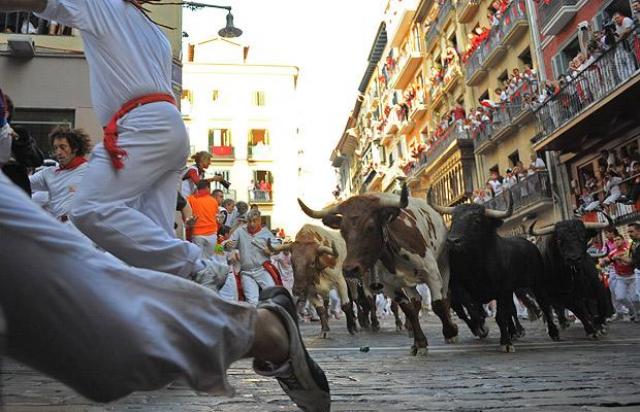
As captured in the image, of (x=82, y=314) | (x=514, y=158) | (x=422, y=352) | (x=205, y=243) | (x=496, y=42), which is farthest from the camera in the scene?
(x=514, y=158)

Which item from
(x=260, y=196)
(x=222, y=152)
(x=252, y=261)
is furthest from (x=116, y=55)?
(x=222, y=152)

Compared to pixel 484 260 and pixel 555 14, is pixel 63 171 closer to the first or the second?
pixel 484 260

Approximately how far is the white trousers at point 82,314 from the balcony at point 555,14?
2577cm

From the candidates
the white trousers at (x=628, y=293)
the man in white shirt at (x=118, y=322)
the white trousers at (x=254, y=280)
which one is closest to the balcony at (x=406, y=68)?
the white trousers at (x=628, y=293)

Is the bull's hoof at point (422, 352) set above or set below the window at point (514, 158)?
below

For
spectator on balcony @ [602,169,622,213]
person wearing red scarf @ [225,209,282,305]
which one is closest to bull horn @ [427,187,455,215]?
person wearing red scarf @ [225,209,282,305]

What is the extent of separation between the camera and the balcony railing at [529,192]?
25.5m

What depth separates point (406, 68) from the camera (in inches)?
1770

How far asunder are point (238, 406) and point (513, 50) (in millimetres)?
29562

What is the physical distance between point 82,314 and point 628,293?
48.6 ft

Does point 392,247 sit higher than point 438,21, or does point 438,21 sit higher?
point 438,21

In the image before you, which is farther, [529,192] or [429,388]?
[529,192]

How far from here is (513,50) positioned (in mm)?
29250

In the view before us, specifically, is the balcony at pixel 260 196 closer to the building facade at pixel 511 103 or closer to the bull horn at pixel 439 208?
the building facade at pixel 511 103
